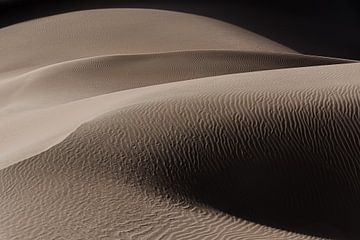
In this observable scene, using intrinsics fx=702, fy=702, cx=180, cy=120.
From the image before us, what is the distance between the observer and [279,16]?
67.5 ft

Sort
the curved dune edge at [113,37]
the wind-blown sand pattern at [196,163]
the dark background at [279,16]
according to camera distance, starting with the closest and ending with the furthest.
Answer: the wind-blown sand pattern at [196,163] < the curved dune edge at [113,37] < the dark background at [279,16]

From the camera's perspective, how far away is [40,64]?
15.4 m

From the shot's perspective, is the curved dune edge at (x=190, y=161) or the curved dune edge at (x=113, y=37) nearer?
the curved dune edge at (x=190, y=161)

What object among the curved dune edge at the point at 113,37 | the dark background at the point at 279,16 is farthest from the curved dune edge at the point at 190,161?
the dark background at the point at 279,16

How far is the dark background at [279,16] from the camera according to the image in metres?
18.8

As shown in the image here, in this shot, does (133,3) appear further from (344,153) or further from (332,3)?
(344,153)

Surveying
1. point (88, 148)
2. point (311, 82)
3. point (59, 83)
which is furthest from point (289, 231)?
point (59, 83)

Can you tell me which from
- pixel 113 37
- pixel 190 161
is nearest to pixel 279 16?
pixel 113 37

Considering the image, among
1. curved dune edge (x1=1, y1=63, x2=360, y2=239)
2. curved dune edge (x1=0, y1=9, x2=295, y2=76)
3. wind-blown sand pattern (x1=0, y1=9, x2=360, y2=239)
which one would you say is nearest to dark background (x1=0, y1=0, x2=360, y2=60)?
curved dune edge (x1=0, y1=9, x2=295, y2=76)

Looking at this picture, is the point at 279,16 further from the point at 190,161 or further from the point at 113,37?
the point at 190,161

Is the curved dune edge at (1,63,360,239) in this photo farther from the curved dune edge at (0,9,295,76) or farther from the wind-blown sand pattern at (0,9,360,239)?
the curved dune edge at (0,9,295,76)

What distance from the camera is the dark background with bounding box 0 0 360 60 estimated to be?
1881 cm

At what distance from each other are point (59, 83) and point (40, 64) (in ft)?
12.9

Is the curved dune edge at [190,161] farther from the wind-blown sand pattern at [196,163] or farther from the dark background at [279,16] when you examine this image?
the dark background at [279,16]
